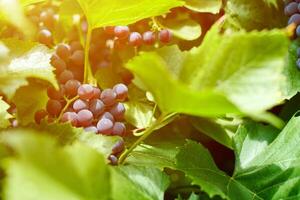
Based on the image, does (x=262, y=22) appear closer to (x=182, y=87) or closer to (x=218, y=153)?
(x=218, y=153)

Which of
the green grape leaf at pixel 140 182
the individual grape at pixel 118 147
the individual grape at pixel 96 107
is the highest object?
the individual grape at pixel 96 107

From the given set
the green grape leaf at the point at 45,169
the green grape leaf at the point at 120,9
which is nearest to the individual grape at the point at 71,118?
the green grape leaf at the point at 120,9

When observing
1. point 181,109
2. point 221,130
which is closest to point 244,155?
point 221,130

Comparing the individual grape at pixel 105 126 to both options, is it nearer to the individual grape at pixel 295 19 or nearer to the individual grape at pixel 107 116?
the individual grape at pixel 107 116

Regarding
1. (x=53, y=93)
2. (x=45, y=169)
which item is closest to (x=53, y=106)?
(x=53, y=93)

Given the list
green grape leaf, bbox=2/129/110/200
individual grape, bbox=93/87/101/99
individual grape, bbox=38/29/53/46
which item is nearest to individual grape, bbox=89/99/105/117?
individual grape, bbox=93/87/101/99

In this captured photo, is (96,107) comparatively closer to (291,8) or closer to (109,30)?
(109,30)
